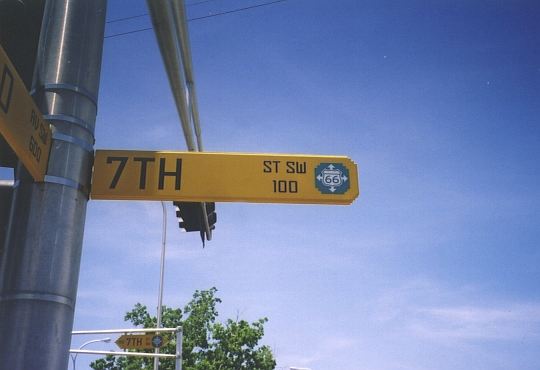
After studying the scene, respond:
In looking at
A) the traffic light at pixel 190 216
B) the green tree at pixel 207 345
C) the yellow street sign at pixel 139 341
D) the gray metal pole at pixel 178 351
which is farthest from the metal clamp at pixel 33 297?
the green tree at pixel 207 345

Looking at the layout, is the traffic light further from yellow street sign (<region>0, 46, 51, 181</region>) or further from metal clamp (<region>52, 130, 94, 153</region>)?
yellow street sign (<region>0, 46, 51, 181</region>)

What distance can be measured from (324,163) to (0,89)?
7.78 ft

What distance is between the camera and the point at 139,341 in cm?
1452

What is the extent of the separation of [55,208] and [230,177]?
135 centimetres

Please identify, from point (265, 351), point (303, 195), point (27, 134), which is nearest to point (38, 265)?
point (27, 134)

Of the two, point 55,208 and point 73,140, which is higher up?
point 73,140

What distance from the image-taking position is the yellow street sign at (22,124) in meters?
2.69

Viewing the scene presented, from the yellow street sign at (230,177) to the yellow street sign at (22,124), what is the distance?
2.10ft

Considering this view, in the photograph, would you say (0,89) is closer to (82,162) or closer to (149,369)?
(82,162)

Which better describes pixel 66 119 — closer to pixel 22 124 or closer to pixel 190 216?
pixel 22 124

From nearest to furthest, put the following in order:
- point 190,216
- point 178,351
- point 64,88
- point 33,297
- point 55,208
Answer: point 33,297
point 55,208
point 64,88
point 190,216
point 178,351

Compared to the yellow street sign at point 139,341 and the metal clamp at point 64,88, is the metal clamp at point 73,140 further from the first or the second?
the yellow street sign at point 139,341

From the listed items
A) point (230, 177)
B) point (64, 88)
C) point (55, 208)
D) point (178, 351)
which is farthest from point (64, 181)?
point (178, 351)

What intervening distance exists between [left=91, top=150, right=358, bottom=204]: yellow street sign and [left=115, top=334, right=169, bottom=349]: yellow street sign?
38.2 feet
